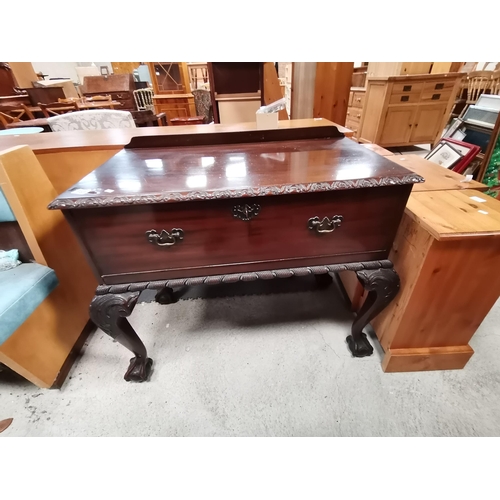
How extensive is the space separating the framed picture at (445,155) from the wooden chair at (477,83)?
225 cm

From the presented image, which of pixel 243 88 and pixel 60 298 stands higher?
pixel 243 88

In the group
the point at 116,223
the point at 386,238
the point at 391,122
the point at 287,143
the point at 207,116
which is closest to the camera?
the point at 116,223

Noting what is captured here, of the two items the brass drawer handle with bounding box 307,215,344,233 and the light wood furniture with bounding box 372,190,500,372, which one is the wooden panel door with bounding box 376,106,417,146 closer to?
the light wood furniture with bounding box 372,190,500,372

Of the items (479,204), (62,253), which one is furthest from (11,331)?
(479,204)

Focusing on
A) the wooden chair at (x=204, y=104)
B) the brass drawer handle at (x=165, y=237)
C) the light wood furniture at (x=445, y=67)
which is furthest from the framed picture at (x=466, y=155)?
the light wood furniture at (x=445, y=67)

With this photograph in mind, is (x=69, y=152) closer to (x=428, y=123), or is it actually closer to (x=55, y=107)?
(x=55, y=107)

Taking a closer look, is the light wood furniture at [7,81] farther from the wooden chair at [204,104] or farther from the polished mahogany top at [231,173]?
the polished mahogany top at [231,173]

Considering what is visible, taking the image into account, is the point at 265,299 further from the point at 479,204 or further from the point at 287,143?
the point at 479,204

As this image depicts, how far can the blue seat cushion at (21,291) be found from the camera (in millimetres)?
835

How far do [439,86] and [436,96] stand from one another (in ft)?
0.36

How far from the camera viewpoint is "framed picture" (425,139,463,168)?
1.37 meters

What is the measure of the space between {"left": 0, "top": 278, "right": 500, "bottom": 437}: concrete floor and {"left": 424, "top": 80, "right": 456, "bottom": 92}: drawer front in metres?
3.05

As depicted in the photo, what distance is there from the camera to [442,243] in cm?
80

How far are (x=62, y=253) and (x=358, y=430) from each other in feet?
4.46
